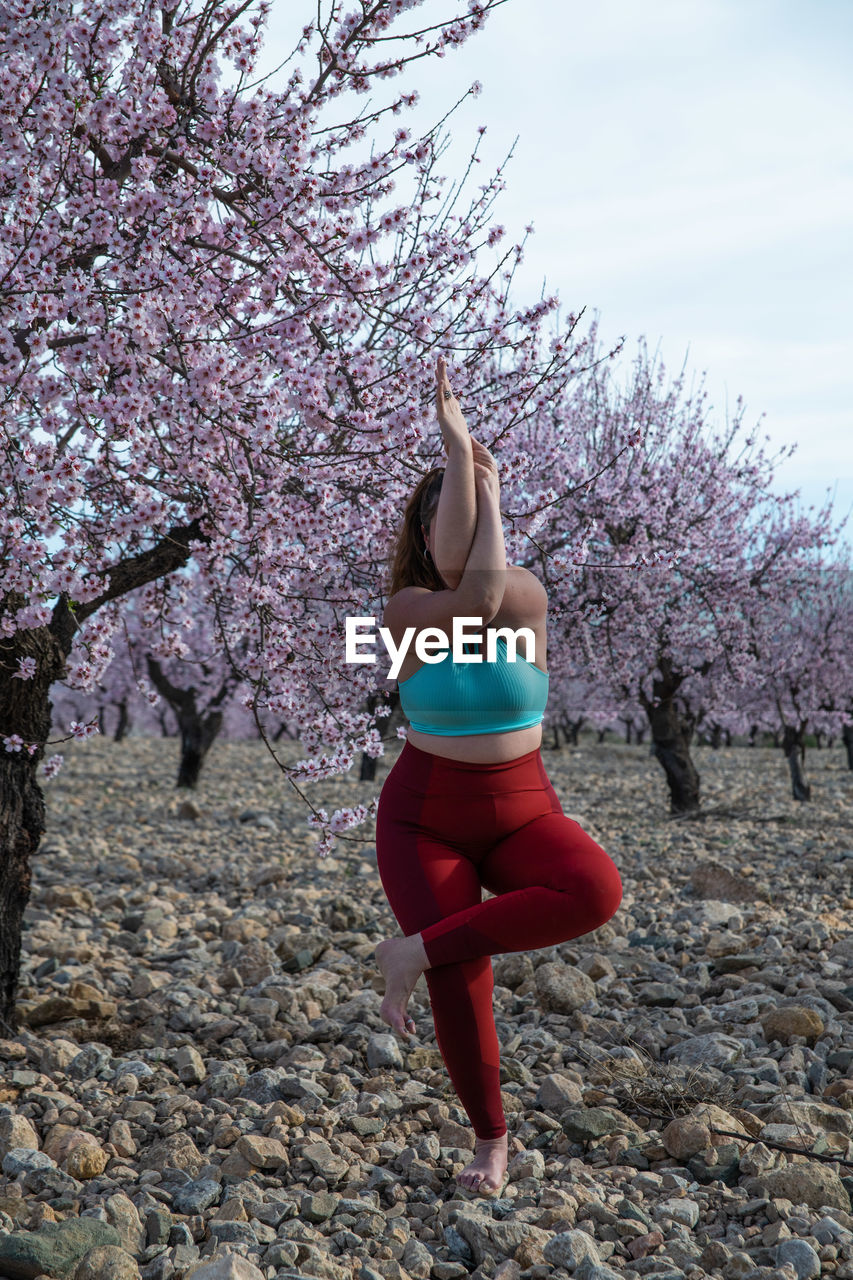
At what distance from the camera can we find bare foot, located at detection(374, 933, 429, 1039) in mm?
2830

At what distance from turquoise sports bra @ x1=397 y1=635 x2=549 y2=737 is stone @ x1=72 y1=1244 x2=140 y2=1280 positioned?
1792 mm

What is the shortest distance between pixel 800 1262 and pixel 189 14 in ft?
19.0

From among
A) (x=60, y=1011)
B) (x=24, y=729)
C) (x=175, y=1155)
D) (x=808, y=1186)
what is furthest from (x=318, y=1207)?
(x=24, y=729)

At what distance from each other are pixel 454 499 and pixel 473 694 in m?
0.63

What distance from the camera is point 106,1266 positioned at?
2713 mm

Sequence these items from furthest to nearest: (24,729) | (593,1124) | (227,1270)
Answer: (24,729) → (593,1124) → (227,1270)

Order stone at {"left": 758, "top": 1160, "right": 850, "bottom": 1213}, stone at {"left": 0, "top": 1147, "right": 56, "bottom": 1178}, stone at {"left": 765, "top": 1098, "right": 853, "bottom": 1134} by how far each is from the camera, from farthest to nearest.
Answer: stone at {"left": 765, "top": 1098, "right": 853, "bottom": 1134}
stone at {"left": 0, "top": 1147, "right": 56, "bottom": 1178}
stone at {"left": 758, "top": 1160, "right": 850, "bottom": 1213}

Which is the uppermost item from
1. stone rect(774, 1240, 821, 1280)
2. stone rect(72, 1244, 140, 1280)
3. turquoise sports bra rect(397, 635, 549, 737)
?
turquoise sports bra rect(397, 635, 549, 737)

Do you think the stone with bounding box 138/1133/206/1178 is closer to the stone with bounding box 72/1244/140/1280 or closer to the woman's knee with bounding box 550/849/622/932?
the stone with bounding box 72/1244/140/1280

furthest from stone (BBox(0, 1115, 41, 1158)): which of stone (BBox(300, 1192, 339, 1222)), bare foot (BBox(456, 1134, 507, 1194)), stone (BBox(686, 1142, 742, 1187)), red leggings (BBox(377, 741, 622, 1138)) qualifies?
stone (BBox(686, 1142, 742, 1187))

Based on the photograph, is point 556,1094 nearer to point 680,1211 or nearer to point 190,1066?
point 680,1211

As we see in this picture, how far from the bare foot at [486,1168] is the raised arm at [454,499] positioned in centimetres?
195

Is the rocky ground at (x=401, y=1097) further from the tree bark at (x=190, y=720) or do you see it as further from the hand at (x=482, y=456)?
the tree bark at (x=190, y=720)

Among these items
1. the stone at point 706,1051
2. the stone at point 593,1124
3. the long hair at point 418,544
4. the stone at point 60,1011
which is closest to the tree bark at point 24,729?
the stone at point 60,1011
